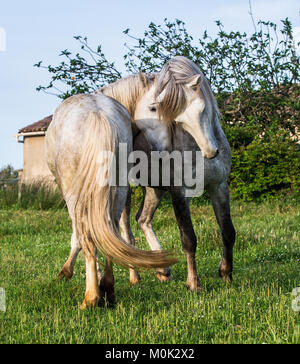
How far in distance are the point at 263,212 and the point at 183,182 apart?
688 cm

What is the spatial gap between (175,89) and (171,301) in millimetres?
1892

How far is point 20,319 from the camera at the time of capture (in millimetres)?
3510

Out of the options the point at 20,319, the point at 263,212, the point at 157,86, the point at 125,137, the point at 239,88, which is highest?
the point at 239,88

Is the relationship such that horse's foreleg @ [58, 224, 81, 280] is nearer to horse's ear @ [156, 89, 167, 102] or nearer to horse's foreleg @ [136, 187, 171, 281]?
horse's foreleg @ [136, 187, 171, 281]

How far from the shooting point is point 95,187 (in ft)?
11.1

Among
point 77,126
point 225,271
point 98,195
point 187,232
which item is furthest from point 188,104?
point 225,271

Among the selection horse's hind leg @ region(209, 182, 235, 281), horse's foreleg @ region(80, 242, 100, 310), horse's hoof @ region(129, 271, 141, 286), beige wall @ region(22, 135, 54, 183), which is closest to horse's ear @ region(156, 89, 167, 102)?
horse's hind leg @ region(209, 182, 235, 281)

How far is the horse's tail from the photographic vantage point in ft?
10.7

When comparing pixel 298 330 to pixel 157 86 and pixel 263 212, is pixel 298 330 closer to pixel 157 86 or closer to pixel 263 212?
pixel 157 86

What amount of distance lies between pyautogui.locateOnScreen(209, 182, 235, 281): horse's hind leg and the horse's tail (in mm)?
1505

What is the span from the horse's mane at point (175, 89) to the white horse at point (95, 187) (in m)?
0.60

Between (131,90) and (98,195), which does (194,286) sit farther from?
(131,90)
